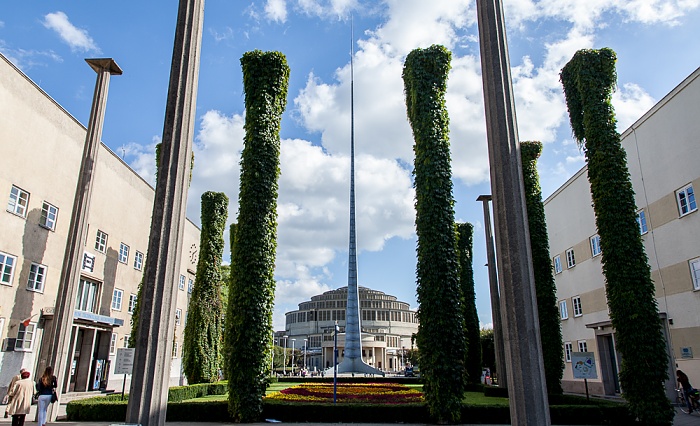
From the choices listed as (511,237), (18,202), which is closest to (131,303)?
(18,202)

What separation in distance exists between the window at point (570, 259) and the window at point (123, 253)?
2999cm

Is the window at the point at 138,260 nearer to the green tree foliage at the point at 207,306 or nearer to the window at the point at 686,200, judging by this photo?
the green tree foliage at the point at 207,306

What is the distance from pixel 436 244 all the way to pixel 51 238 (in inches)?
754

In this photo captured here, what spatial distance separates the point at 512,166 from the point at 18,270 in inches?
867

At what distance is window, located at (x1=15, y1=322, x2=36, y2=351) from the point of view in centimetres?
2075

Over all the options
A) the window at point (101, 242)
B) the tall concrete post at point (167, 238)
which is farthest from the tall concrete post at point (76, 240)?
the window at point (101, 242)

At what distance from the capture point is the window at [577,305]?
30484 mm

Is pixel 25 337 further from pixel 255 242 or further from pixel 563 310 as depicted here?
pixel 563 310

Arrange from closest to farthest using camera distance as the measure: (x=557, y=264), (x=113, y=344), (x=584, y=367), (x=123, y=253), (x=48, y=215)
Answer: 1. (x=584, y=367)
2. (x=48, y=215)
3. (x=113, y=344)
4. (x=123, y=253)
5. (x=557, y=264)

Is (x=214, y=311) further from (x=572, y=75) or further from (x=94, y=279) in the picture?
(x=572, y=75)

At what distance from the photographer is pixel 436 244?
49.3ft

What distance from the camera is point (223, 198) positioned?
2756cm

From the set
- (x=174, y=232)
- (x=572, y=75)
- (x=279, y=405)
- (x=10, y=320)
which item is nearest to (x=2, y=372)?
(x=10, y=320)

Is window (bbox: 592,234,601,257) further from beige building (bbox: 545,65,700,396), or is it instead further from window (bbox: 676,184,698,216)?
window (bbox: 676,184,698,216)
